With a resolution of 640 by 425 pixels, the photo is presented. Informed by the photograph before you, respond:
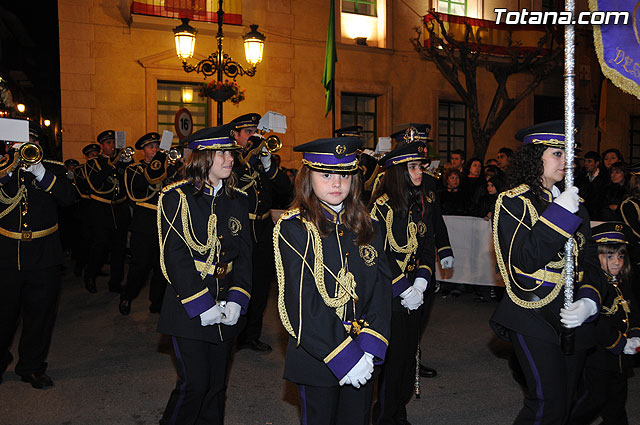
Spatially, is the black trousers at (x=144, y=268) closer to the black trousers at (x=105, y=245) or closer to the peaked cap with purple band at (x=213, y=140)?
the black trousers at (x=105, y=245)

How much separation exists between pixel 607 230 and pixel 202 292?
303 cm

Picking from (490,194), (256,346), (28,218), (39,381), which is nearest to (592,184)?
(490,194)

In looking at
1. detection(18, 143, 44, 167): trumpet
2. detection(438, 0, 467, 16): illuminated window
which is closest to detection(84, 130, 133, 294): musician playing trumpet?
detection(18, 143, 44, 167): trumpet

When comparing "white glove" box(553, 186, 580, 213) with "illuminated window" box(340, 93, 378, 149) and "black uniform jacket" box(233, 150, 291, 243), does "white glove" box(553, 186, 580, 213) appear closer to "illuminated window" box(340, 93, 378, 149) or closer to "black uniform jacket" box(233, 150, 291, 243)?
"black uniform jacket" box(233, 150, 291, 243)

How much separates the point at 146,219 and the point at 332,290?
6315 mm

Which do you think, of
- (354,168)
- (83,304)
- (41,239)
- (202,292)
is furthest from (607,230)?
(83,304)

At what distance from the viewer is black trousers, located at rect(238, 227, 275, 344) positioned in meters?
6.84

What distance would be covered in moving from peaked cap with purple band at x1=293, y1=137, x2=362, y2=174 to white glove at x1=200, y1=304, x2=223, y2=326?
44.6 inches

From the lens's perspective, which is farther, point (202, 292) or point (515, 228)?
point (202, 292)

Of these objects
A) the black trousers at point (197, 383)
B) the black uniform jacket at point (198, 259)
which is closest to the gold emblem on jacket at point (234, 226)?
the black uniform jacket at point (198, 259)

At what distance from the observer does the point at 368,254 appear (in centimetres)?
326

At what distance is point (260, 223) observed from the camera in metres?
6.77

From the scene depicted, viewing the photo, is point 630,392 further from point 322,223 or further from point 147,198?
point 147,198

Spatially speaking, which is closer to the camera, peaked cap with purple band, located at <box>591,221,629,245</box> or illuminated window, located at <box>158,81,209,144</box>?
peaked cap with purple band, located at <box>591,221,629,245</box>
